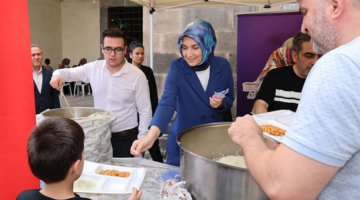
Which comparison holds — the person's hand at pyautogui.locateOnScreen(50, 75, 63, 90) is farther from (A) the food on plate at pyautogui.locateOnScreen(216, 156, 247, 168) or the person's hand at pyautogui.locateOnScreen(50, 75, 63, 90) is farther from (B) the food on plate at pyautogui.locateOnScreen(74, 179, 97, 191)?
(A) the food on plate at pyautogui.locateOnScreen(216, 156, 247, 168)

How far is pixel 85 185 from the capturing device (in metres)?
1.29

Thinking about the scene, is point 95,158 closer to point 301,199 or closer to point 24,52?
point 24,52

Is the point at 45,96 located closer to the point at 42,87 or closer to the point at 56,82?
the point at 42,87

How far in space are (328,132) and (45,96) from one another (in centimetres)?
295

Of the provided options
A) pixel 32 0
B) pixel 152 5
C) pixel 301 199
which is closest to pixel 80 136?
pixel 301 199

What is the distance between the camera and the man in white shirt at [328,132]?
538 mm

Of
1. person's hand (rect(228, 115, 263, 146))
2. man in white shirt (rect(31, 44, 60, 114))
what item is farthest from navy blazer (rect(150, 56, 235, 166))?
man in white shirt (rect(31, 44, 60, 114))

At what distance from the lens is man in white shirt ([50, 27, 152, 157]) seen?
222 centimetres

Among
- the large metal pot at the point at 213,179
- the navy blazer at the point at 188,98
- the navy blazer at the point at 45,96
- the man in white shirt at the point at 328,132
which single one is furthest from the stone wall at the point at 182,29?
the man in white shirt at the point at 328,132

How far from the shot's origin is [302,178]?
0.56 meters

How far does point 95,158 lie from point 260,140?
1054 millimetres

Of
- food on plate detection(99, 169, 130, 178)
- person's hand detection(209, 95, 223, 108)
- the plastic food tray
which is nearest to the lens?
the plastic food tray

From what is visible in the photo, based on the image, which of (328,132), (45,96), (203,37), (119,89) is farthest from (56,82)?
(328,132)

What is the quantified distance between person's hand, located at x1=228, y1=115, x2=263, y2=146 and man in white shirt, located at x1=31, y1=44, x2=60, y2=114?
258 cm
